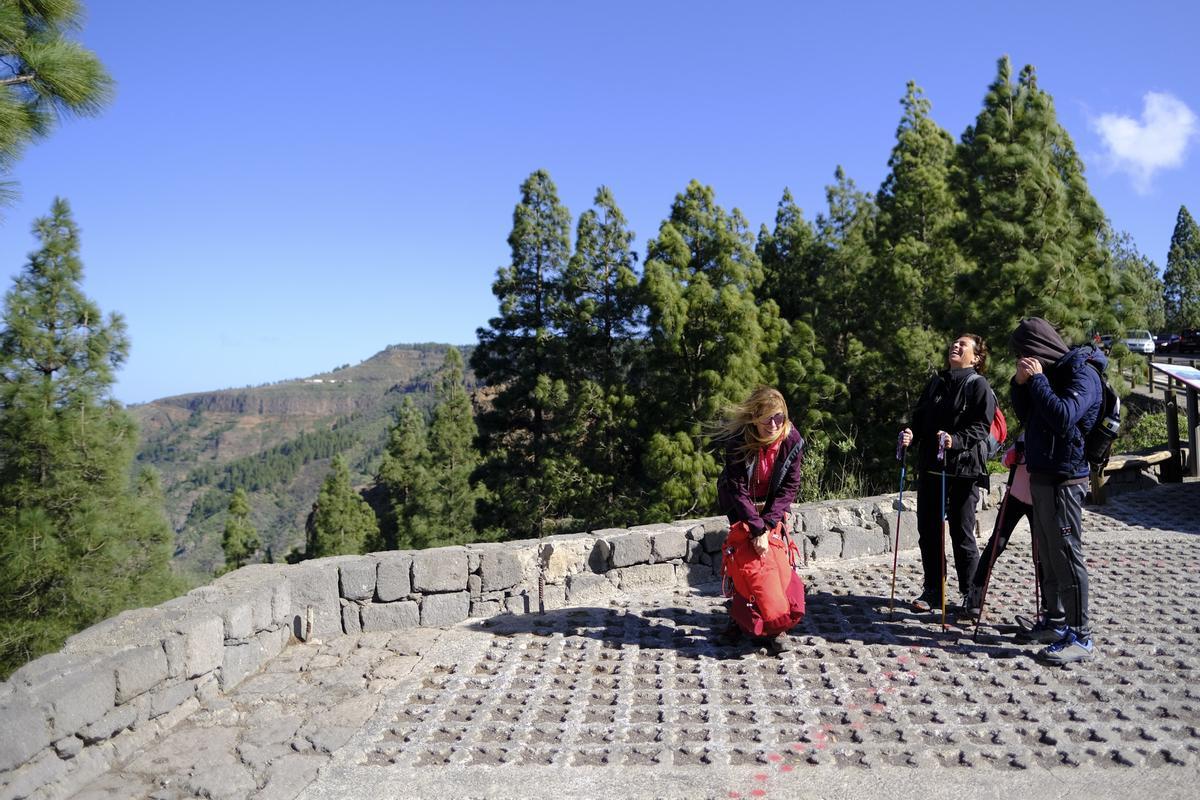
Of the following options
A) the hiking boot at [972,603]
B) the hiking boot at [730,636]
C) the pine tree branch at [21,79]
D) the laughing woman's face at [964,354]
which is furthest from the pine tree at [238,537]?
the laughing woman's face at [964,354]

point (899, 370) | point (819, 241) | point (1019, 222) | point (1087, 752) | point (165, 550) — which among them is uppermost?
point (819, 241)

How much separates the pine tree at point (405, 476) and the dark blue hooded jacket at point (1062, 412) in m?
26.9

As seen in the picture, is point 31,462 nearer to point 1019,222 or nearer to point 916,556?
point 916,556

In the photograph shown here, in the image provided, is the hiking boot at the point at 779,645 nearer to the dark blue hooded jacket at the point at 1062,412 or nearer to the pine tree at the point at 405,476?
the dark blue hooded jacket at the point at 1062,412

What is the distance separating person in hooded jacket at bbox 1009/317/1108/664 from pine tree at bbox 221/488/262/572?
138 ft

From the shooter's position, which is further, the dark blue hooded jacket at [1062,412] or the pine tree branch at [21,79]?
the pine tree branch at [21,79]

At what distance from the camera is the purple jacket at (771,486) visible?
4984 millimetres

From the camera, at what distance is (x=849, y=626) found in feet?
17.8

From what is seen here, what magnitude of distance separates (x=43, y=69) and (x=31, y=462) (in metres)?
11.2

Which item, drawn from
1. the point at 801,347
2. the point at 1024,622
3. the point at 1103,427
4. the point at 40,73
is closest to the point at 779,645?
the point at 1024,622

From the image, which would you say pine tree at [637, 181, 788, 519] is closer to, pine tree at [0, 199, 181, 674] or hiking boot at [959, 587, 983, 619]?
pine tree at [0, 199, 181, 674]

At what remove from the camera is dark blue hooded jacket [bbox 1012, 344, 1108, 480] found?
14.5ft

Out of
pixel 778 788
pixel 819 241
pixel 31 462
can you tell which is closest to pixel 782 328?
pixel 819 241

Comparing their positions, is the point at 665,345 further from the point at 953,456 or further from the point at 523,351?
the point at 953,456
